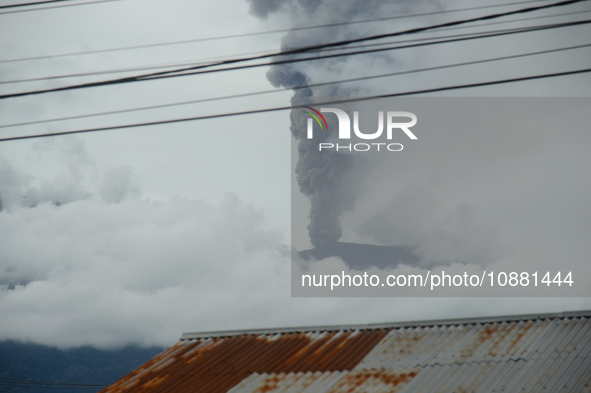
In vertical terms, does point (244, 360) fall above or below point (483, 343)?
below

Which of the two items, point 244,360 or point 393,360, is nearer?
point 393,360

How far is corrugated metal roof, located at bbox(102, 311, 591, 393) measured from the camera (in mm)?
10219

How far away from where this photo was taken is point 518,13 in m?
6.47

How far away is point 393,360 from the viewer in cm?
1159

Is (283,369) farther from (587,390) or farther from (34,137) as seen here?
(34,137)

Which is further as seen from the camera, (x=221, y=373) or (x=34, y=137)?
(x=221, y=373)

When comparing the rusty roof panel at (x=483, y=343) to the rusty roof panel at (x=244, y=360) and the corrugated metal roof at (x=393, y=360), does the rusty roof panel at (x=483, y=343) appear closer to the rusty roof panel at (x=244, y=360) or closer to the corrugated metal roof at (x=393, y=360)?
the corrugated metal roof at (x=393, y=360)

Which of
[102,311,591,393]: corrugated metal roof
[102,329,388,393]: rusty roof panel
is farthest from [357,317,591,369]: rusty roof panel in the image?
[102,329,388,393]: rusty roof panel

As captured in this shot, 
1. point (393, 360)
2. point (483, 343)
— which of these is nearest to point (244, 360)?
point (393, 360)

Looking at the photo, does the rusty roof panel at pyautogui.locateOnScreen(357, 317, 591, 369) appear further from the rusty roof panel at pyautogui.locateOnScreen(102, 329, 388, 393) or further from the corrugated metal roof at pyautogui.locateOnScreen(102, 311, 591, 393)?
the rusty roof panel at pyautogui.locateOnScreen(102, 329, 388, 393)

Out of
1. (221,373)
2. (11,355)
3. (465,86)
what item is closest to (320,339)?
(221,373)

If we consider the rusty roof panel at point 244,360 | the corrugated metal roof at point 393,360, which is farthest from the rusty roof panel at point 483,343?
the rusty roof panel at point 244,360

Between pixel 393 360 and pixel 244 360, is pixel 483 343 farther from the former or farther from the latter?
pixel 244 360

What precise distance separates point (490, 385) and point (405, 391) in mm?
1549
